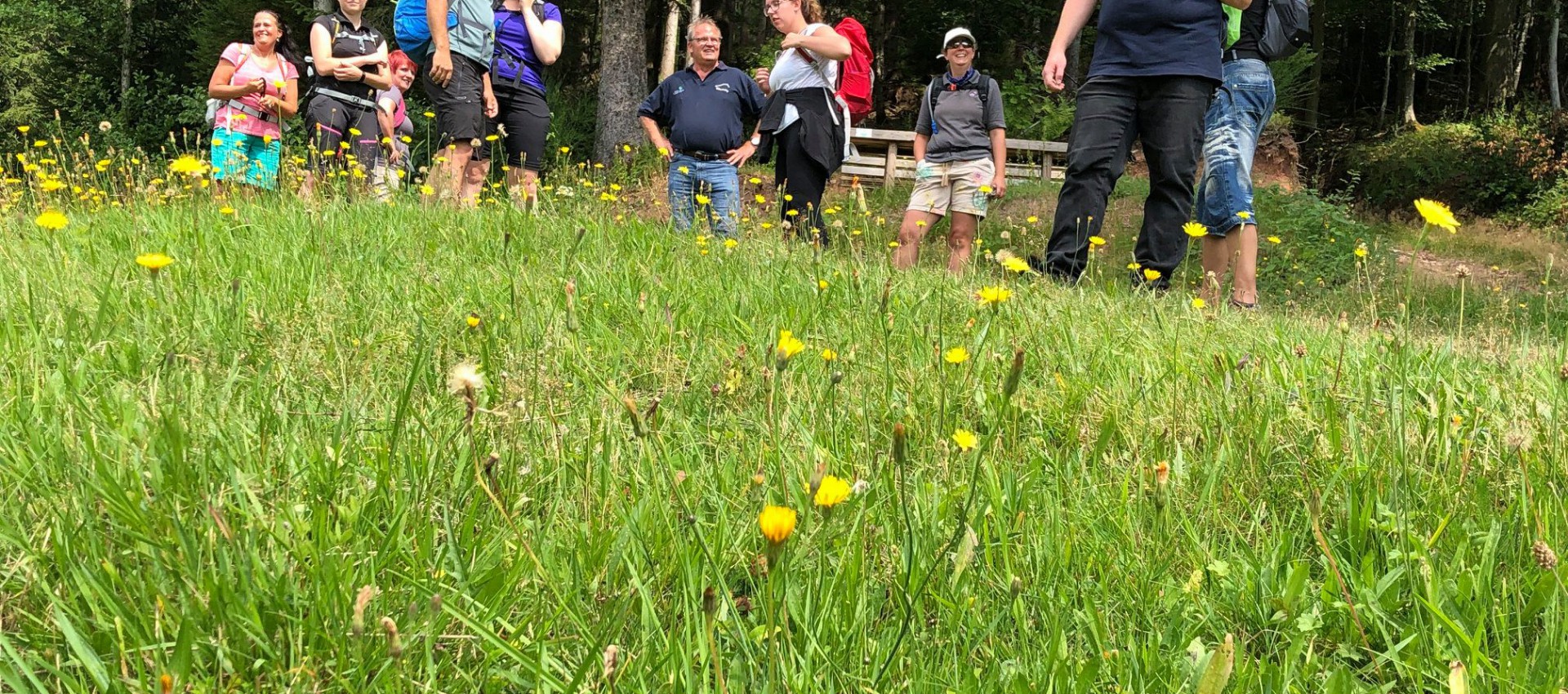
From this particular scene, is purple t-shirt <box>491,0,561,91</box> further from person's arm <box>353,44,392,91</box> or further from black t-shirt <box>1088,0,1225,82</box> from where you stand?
black t-shirt <box>1088,0,1225,82</box>

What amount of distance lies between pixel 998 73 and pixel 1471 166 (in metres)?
9.46

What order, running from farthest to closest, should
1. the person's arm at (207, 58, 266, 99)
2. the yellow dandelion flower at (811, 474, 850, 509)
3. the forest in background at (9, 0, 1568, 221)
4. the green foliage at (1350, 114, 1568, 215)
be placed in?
the green foliage at (1350, 114, 1568, 215) → the forest in background at (9, 0, 1568, 221) → the person's arm at (207, 58, 266, 99) → the yellow dandelion flower at (811, 474, 850, 509)

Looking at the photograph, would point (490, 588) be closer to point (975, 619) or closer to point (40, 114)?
point (975, 619)

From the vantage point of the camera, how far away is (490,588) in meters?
1.18

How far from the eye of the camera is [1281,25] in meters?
4.26

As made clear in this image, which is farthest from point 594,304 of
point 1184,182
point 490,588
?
point 1184,182

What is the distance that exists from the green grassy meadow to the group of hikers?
→ 1869 mm

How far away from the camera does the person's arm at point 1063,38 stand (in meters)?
4.26

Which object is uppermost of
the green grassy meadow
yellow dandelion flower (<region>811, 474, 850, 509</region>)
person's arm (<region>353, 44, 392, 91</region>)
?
person's arm (<region>353, 44, 392, 91</region>)

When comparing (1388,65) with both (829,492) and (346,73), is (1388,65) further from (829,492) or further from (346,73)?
(829,492)

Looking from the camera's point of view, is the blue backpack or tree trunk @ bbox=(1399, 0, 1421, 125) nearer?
the blue backpack

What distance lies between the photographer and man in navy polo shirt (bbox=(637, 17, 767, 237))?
5.76m

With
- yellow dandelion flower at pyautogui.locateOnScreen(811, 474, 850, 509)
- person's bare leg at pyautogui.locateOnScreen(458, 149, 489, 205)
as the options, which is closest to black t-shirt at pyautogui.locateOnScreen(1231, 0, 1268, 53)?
person's bare leg at pyautogui.locateOnScreen(458, 149, 489, 205)

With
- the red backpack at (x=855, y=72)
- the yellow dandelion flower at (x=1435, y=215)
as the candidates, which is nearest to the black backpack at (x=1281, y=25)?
the red backpack at (x=855, y=72)
